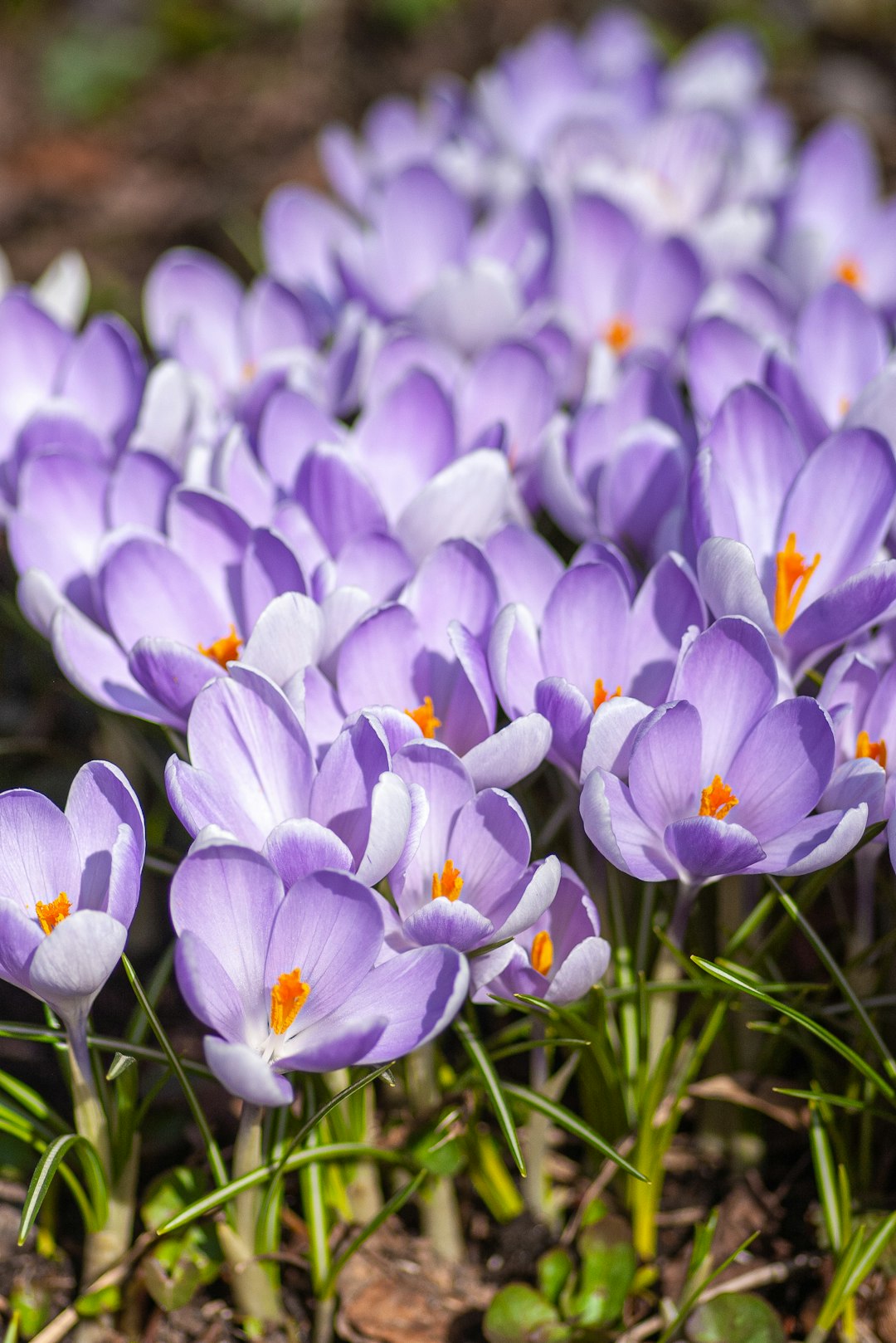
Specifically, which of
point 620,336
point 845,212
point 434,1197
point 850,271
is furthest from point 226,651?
point 845,212

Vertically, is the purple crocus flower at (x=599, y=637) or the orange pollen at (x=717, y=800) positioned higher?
the purple crocus flower at (x=599, y=637)

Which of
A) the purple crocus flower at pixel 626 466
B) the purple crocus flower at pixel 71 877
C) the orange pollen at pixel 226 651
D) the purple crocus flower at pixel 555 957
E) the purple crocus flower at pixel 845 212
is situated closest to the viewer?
the purple crocus flower at pixel 71 877

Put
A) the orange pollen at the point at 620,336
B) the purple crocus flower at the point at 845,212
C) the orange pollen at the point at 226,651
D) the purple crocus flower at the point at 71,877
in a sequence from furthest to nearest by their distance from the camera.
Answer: the purple crocus flower at the point at 845,212 < the orange pollen at the point at 620,336 < the orange pollen at the point at 226,651 < the purple crocus flower at the point at 71,877

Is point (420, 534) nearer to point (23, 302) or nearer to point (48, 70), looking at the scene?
point (23, 302)

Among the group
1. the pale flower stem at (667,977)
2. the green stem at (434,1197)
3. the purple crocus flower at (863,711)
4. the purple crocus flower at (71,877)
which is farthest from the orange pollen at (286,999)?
the purple crocus flower at (863,711)

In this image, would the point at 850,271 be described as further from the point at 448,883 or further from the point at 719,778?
the point at 448,883

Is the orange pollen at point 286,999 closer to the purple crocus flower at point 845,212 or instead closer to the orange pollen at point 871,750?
the orange pollen at point 871,750

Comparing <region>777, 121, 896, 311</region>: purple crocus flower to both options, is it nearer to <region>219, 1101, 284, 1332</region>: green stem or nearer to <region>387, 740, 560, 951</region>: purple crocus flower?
<region>387, 740, 560, 951</region>: purple crocus flower
